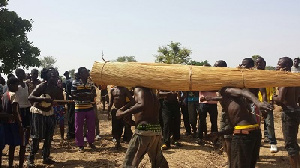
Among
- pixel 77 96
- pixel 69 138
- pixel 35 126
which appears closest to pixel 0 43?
pixel 69 138

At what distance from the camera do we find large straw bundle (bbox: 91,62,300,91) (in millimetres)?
3602

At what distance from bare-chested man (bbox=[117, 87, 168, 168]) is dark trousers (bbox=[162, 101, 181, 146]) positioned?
3.08 metres

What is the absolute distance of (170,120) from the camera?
771cm

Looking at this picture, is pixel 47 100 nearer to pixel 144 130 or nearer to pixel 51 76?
pixel 51 76

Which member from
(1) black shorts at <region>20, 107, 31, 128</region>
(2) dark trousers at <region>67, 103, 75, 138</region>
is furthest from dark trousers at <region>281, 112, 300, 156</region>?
(2) dark trousers at <region>67, 103, 75, 138</region>

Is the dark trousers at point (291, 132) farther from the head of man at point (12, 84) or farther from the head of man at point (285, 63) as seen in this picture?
the head of man at point (12, 84)

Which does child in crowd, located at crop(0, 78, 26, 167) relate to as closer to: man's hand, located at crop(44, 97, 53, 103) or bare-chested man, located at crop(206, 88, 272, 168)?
man's hand, located at crop(44, 97, 53, 103)

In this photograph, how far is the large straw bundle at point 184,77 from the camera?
11.8 ft

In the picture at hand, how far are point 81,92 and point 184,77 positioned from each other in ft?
14.1

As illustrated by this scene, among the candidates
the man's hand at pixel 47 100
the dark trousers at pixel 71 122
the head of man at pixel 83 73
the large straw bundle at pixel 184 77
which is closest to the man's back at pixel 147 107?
the large straw bundle at pixel 184 77

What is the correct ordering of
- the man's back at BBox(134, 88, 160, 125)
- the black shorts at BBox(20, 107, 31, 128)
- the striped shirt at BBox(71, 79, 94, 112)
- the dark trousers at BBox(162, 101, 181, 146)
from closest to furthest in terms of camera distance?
the man's back at BBox(134, 88, 160, 125) → the black shorts at BBox(20, 107, 31, 128) → the striped shirt at BBox(71, 79, 94, 112) → the dark trousers at BBox(162, 101, 181, 146)

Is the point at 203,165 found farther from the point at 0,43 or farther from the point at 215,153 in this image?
the point at 0,43

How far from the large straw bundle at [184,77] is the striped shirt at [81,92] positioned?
11.0 feet

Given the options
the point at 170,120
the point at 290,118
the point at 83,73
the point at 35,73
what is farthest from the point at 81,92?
the point at 290,118
